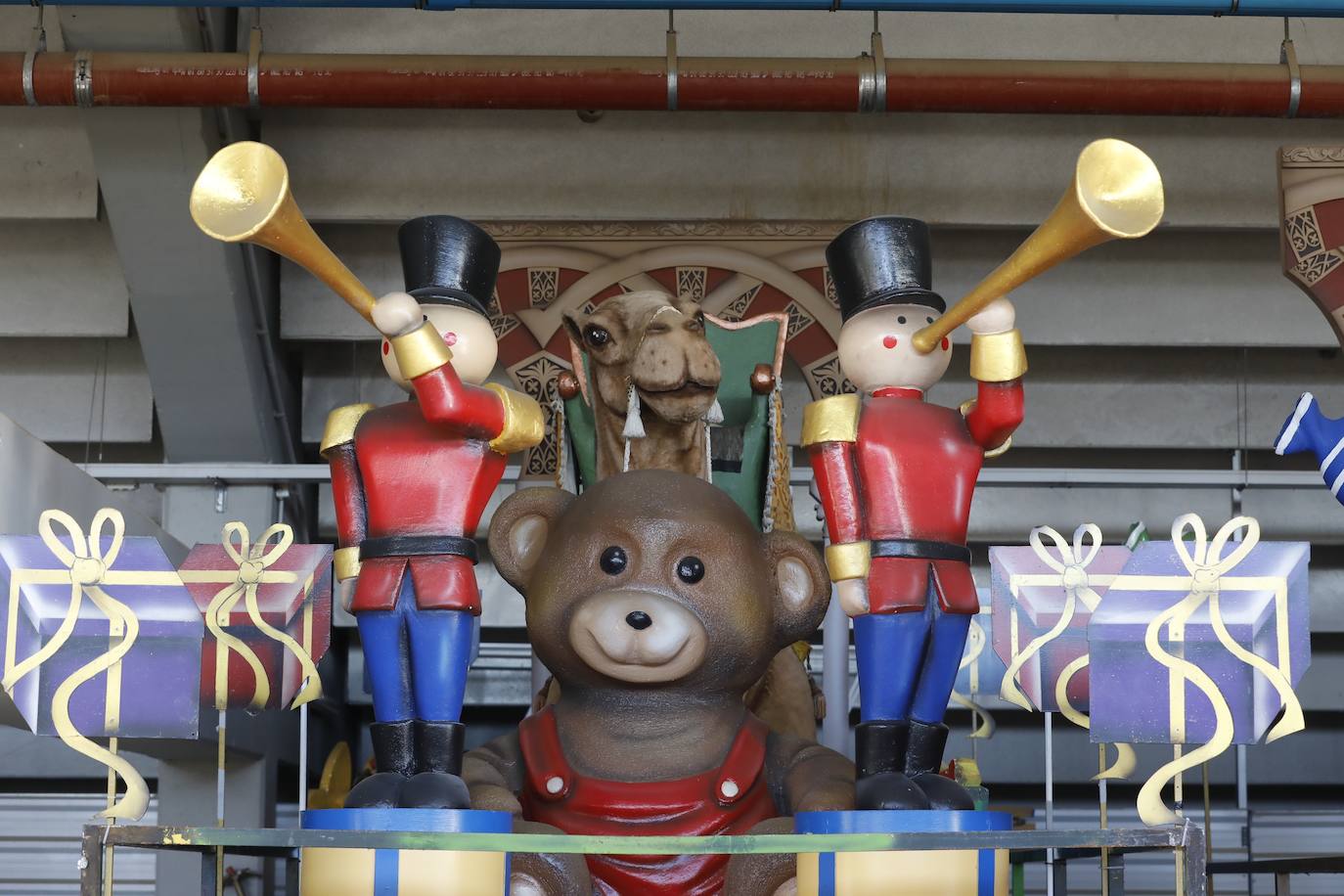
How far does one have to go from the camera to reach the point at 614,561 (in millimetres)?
2818

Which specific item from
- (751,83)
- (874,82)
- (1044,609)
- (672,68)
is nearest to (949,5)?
(874,82)

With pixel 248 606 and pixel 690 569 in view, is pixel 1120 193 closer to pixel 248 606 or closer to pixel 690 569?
pixel 690 569

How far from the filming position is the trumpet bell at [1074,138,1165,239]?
230 centimetres

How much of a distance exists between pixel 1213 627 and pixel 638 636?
888mm

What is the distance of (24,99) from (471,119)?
1314 millimetres

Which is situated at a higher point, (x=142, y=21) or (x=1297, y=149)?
(x=142, y=21)

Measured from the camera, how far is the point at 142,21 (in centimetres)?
454

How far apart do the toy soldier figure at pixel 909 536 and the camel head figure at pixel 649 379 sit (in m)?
0.48

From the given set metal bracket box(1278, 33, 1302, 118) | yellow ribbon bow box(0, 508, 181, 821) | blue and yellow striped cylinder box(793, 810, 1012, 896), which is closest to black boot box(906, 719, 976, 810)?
blue and yellow striped cylinder box(793, 810, 1012, 896)

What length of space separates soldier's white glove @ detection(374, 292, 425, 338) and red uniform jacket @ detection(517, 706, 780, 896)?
0.80 meters

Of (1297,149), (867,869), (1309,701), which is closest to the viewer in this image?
(867,869)

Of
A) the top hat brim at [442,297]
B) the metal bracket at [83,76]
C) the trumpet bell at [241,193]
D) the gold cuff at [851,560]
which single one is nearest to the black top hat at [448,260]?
the top hat brim at [442,297]

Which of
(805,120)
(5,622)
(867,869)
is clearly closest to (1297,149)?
(805,120)

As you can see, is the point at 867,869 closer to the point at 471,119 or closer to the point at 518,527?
the point at 518,527
